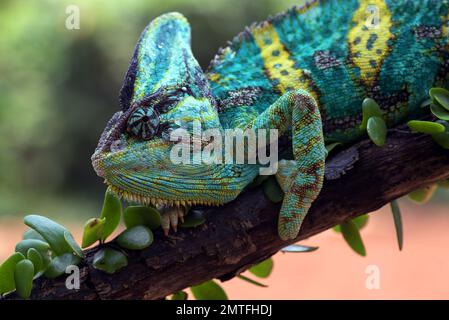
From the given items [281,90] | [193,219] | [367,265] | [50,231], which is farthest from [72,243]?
[367,265]

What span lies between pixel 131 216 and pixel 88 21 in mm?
6514

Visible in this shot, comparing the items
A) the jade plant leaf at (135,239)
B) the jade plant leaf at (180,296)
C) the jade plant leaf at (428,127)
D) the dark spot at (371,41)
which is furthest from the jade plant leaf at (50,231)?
the dark spot at (371,41)

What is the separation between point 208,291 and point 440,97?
0.84 m

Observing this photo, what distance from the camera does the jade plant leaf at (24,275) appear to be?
154cm

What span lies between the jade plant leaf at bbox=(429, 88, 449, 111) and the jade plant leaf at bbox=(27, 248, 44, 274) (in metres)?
1.10

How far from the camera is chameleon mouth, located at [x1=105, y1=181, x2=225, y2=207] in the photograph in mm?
1707

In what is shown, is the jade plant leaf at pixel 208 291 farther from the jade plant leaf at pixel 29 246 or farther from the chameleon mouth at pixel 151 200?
the jade plant leaf at pixel 29 246

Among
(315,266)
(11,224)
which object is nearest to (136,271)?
(315,266)

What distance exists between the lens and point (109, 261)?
165 cm

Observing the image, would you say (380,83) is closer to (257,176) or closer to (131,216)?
(257,176)

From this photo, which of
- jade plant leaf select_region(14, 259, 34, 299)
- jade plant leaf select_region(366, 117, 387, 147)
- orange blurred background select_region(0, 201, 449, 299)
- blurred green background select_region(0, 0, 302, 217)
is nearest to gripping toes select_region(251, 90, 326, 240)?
jade plant leaf select_region(366, 117, 387, 147)

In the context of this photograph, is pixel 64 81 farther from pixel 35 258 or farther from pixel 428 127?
pixel 428 127

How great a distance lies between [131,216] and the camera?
1.72 metres

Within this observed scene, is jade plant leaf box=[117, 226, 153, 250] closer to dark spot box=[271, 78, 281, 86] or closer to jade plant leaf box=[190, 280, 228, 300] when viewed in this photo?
jade plant leaf box=[190, 280, 228, 300]
